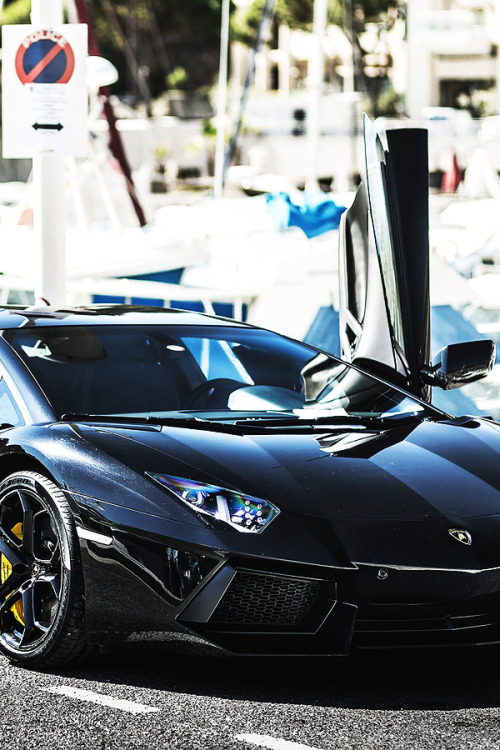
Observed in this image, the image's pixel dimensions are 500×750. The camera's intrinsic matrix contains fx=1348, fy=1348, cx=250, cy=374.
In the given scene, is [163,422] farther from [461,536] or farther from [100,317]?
[461,536]

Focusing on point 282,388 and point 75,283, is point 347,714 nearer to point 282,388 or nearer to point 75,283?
→ point 282,388

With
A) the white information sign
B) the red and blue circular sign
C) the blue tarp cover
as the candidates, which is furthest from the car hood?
the blue tarp cover

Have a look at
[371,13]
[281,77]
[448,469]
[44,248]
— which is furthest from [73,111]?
[281,77]

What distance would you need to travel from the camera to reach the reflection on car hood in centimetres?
399

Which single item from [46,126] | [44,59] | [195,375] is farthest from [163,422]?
[44,59]

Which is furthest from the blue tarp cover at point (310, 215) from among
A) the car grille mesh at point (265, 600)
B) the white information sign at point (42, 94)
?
the car grille mesh at point (265, 600)

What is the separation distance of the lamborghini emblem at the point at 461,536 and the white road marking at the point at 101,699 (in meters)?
0.99

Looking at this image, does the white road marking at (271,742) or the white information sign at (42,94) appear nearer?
the white road marking at (271,742)

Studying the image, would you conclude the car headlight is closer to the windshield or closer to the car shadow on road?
the car shadow on road

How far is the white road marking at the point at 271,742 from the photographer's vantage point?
3412 millimetres

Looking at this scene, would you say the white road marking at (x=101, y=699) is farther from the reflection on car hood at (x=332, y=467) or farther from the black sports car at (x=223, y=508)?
the reflection on car hood at (x=332, y=467)

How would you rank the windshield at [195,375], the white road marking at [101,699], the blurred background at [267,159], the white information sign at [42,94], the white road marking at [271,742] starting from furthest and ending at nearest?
the blurred background at [267,159] < the white information sign at [42,94] < the windshield at [195,375] < the white road marking at [101,699] < the white road marking at [271,742]

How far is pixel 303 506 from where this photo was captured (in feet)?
12.9

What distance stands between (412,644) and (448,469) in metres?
0.68
